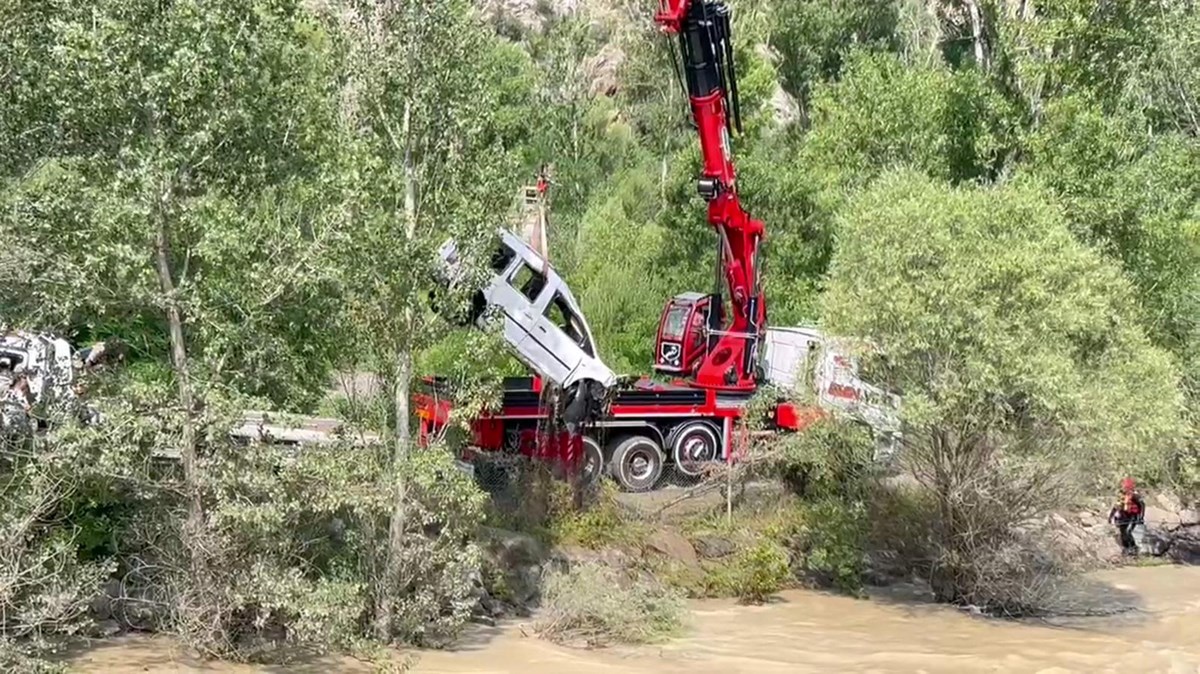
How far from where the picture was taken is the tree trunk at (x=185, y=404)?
12.3 m

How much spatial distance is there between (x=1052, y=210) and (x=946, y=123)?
1235 centimetres

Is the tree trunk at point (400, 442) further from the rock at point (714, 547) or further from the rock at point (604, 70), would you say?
the rock at point (604, 70)

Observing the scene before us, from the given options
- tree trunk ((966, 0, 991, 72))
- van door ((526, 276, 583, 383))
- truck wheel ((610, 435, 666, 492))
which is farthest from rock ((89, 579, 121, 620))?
tree trunk ((966, 0, 991, 72))

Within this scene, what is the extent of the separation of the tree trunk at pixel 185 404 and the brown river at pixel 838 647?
1156 mm

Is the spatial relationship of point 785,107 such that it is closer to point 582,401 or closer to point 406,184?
point 582,401

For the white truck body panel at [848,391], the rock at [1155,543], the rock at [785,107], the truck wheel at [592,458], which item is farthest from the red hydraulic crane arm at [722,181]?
the rock at [785,107]

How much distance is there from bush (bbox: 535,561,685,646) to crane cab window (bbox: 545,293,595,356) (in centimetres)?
477

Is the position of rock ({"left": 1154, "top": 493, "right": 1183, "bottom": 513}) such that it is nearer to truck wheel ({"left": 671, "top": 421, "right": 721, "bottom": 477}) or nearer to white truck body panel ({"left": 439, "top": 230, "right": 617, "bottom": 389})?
truck wheel ({"left": 671, "top": 421, "right": 721, "bottom": 477})

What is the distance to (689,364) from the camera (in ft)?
74.0

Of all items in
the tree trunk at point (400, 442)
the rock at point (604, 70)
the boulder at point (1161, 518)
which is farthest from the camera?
the rock at point (604, 70)

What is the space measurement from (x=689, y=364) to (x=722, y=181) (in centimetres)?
332

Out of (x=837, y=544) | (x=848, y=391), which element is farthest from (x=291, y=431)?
(x=837, y=544)

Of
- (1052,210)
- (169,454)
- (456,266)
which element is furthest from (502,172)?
(1052,210)

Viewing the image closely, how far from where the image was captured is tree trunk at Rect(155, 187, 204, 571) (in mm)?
12258
